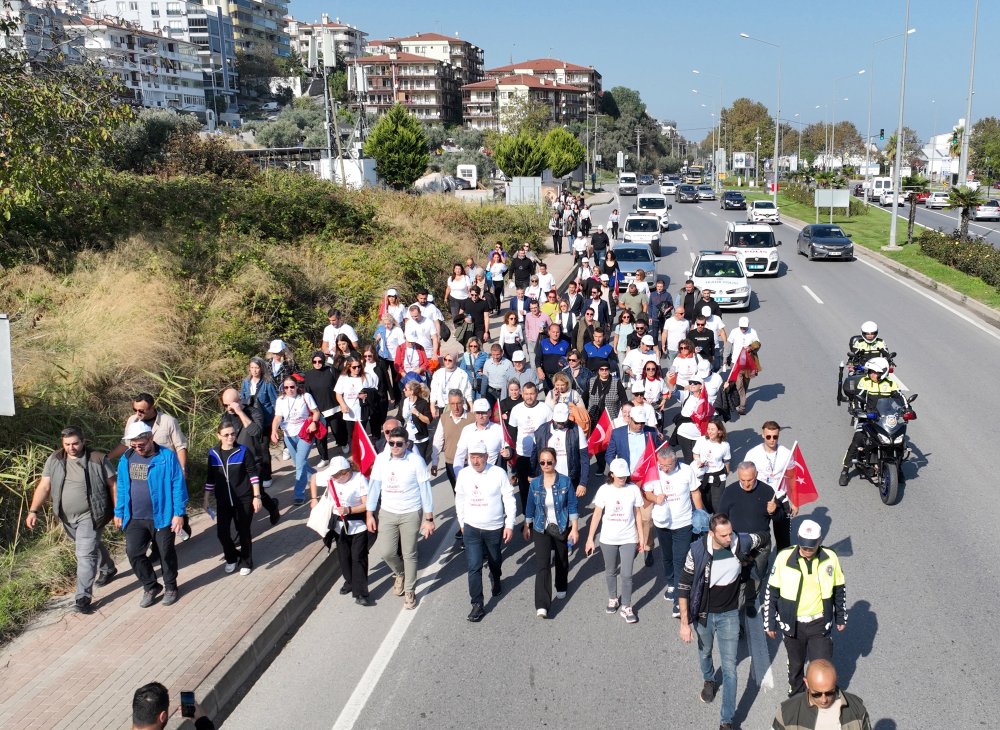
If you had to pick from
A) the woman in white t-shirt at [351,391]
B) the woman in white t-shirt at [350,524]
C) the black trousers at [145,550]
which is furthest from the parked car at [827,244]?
the black trousers at [145,550]

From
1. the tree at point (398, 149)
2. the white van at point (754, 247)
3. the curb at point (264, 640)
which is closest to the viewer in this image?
the curb at point (264, 640)

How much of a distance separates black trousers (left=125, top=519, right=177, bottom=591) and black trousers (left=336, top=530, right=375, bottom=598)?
1.52 metres


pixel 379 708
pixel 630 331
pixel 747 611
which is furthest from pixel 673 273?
pixel 379 708

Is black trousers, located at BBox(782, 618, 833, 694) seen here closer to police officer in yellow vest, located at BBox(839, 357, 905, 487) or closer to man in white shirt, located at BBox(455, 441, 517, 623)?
man in white shirt, located at BBox(455, 441, 517, 623)

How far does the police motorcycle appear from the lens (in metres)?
10.5

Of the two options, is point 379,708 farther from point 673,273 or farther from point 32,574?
point 673,273

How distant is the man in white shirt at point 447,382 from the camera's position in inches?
438

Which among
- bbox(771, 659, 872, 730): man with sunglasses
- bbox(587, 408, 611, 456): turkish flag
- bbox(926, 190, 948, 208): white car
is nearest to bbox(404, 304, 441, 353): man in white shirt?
bbox(587, 408, 611, 456): turkish flag

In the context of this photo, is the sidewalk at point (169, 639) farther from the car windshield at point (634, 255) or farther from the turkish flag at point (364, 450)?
the car windshield at point (634, 255)

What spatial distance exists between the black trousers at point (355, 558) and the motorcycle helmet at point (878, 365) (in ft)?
22.6

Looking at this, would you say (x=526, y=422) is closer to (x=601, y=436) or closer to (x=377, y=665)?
(x=601, y=436)

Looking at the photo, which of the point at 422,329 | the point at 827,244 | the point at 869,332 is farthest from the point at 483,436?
the point at 827,244

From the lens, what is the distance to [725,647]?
6.44 m

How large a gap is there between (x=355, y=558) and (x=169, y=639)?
1702 mm
